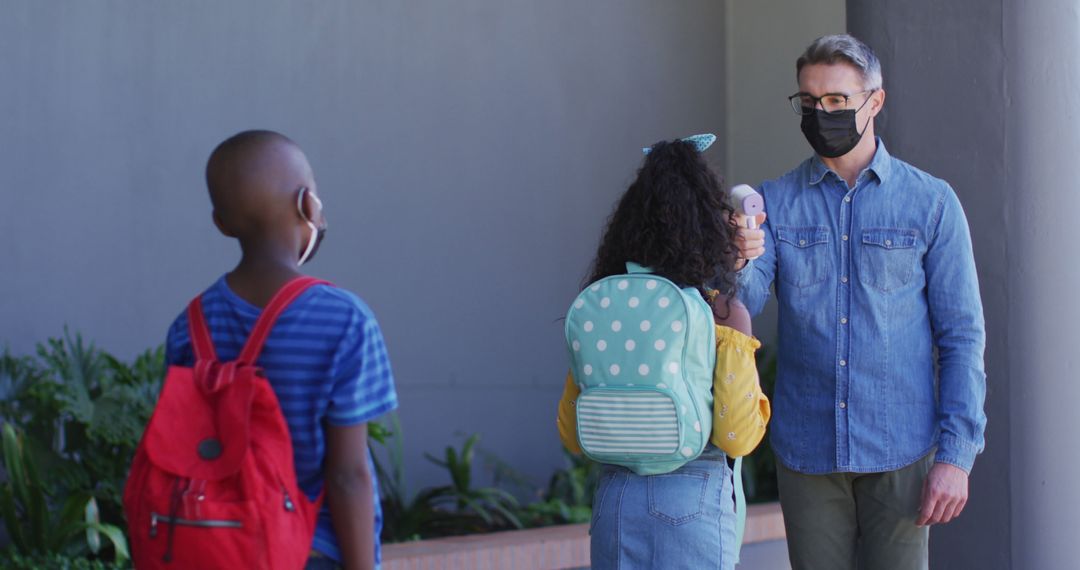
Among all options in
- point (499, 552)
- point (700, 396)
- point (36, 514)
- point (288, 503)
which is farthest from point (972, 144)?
point (36, 514)

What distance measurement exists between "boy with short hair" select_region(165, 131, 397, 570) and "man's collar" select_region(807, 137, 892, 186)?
65.9 inches

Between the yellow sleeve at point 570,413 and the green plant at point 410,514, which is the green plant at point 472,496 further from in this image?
the yellow sleeve at point 570,413

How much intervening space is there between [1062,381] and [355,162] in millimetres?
3763

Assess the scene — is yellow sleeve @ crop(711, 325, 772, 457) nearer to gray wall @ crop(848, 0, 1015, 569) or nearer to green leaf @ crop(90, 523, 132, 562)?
gray wall @ crop(848, 0, 1015, 569)

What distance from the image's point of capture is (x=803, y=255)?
3611mm

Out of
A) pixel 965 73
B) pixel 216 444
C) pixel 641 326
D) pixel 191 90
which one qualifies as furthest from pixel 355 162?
pixel 216 444

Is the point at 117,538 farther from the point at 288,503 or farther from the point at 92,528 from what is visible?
the point at 288,503

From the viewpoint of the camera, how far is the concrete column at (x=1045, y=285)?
4426 millimetres

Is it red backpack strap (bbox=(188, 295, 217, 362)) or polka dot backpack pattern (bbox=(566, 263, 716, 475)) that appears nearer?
red backpack strap (bbox=(188, 295, 217, 362))

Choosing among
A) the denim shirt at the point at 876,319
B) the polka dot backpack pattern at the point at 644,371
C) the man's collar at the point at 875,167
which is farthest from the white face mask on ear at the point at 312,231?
the man's collar at the point at 875,167

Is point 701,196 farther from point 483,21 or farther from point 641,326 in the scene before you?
point 483,21

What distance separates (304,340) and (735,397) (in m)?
1.05

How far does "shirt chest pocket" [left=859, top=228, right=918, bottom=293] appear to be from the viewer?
11.5 ft

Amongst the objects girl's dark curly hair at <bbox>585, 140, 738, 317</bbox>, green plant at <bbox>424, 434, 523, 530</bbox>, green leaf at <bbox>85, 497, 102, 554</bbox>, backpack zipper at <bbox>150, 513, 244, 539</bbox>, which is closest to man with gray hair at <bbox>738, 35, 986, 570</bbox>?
girl's dark curly hair at <bbox>585, 140, 738, 317</bbox>
